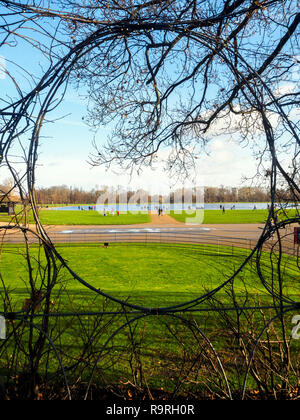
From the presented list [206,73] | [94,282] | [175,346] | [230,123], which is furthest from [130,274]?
[206,73]

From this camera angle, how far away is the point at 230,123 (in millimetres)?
5078

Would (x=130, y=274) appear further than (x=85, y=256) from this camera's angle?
No

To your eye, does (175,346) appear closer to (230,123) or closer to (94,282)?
(230,123)

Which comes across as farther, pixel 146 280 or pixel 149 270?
pixel 149 270

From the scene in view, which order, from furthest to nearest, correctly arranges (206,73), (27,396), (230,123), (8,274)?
(8,274), (230,123), (206,73), (27,396)

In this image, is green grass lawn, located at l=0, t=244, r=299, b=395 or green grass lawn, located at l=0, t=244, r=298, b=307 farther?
green grass lawn, located at l=0, t=244, r=298, b=307

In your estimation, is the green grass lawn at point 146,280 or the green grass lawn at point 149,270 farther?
the green grass lawn at point 149,270
